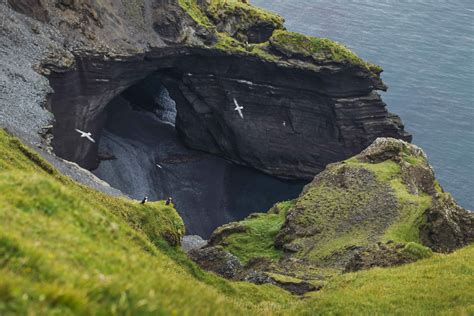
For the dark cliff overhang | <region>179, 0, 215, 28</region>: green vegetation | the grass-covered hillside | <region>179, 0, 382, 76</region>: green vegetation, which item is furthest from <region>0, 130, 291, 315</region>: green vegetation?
<region>179, 0, 382, 76</region>: green vegetation

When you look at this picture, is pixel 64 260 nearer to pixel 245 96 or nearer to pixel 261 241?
pixel 261 241

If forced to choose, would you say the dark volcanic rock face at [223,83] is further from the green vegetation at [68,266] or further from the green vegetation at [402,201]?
the green vegetation at [68,266]

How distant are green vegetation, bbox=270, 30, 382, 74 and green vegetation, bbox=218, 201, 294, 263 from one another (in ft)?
113

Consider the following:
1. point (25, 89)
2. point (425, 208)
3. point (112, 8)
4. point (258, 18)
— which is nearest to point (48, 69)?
point (25, 89)

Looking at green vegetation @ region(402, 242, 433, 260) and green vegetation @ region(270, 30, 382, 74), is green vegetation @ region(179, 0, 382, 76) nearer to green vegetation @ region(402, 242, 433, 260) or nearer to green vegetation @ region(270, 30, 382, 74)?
green vegetation @ region(270, 30, 382, 74)

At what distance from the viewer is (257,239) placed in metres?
63.8

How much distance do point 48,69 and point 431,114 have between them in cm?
7872

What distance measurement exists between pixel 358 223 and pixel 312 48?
4533cm

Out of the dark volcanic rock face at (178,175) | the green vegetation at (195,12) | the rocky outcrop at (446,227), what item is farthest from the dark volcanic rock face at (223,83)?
the rocky outcrop at (446,227)

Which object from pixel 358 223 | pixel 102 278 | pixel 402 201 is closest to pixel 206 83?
pixel 358 223

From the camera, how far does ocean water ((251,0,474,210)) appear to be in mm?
114188

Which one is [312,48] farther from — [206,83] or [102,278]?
[102,278]

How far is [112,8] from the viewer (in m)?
86.4

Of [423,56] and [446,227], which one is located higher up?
[423,56]
